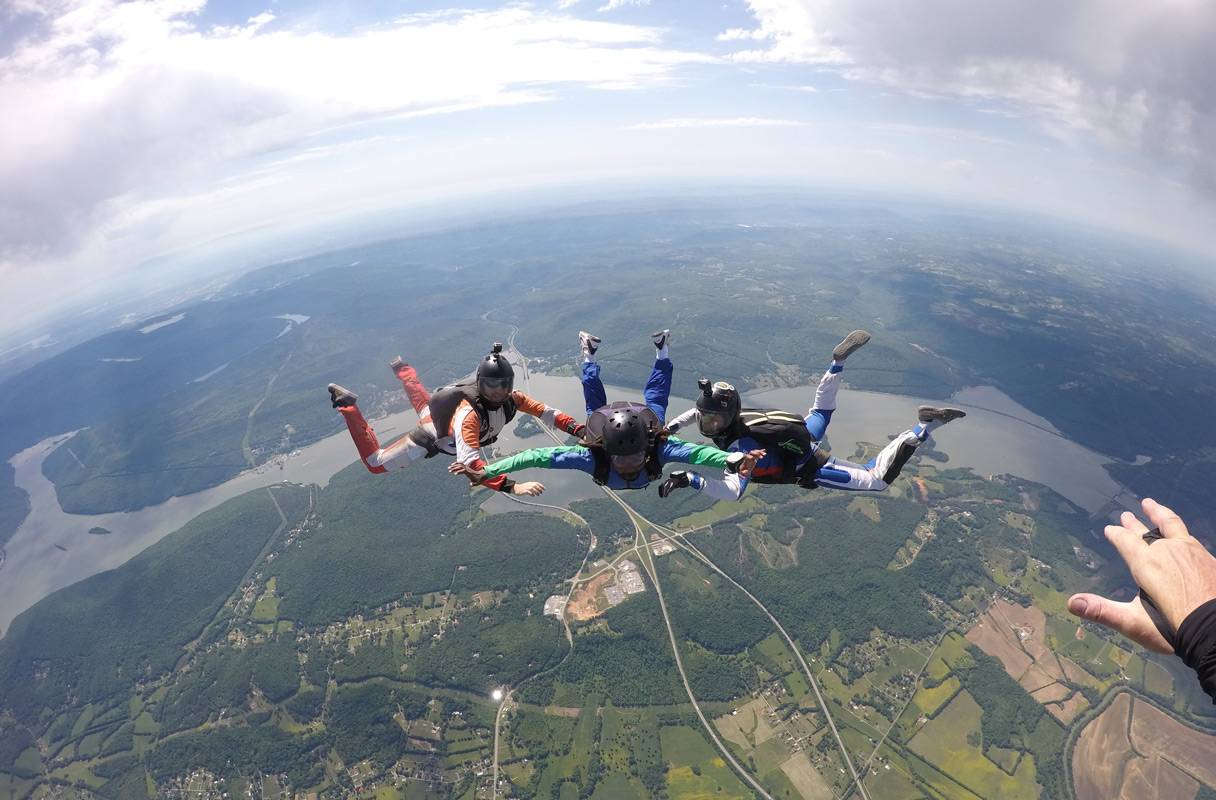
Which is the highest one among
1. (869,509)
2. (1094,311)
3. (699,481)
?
(699,481)

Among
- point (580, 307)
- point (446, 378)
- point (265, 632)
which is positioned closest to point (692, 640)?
point (265, 632)

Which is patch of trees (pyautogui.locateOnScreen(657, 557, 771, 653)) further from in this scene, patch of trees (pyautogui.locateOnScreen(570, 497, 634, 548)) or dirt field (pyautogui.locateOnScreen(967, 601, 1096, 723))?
dirt field (pyautogui.locateOnScreen(967, 601, 1096, 723))

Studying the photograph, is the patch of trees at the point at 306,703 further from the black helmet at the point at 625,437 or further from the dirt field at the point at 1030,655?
the dirt field at the point at 1030,655

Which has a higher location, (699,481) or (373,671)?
(699,481)

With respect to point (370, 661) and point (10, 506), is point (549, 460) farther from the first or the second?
point (10, 506)

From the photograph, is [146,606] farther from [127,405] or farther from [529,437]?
[127,405]

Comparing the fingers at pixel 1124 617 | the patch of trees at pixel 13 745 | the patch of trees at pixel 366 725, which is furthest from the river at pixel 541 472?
the fingers at pixel 1124 617

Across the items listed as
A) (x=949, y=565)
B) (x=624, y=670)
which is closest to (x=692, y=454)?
(x=624, y=670)

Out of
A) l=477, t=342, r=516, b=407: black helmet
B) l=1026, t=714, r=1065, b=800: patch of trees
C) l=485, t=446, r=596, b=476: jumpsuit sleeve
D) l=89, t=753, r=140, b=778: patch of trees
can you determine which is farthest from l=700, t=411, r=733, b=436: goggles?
l=89, t=753, r=140, b=778: patch of trees
